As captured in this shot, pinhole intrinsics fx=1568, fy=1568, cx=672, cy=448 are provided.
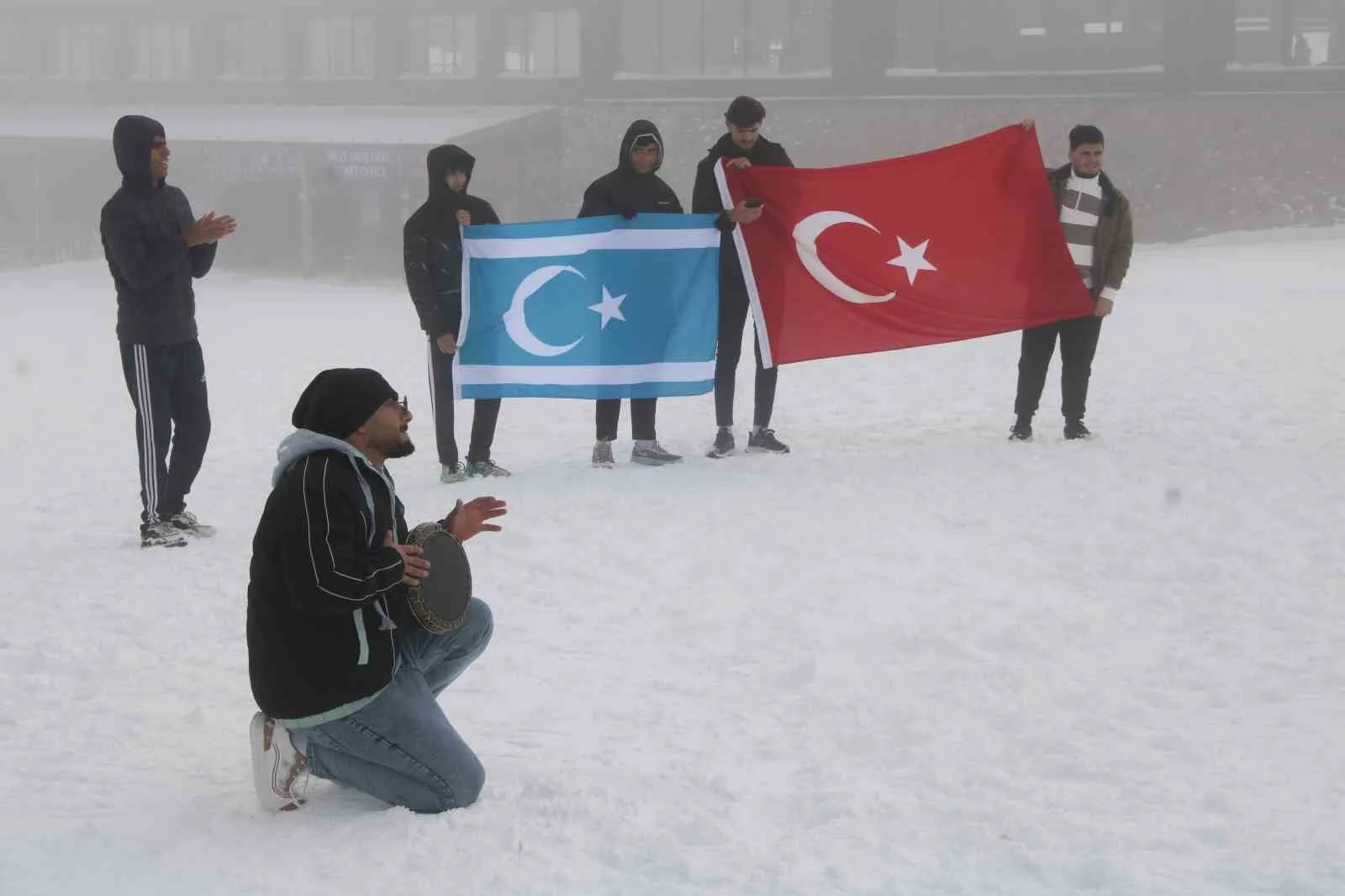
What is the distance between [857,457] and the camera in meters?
8.70

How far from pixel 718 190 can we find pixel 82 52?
3005 cm

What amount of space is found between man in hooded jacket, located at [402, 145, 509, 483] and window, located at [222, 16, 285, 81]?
25218 millimetres

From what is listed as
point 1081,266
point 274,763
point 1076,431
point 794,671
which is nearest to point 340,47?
point 1081,266

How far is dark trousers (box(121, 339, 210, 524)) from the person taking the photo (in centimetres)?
700

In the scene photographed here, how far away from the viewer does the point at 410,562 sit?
3785mm

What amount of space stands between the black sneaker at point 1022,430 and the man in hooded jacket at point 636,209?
1.91 metres

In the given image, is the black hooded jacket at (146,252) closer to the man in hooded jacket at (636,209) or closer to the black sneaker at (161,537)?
the black sneaker at (161,537)

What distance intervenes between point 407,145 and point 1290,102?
46.6 feet

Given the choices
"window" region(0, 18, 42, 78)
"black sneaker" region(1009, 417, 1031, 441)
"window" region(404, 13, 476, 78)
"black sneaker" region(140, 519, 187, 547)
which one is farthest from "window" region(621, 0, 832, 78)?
"black sneaker" region(140, 519, 187, 547)

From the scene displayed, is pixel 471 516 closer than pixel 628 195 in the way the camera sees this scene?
Yes

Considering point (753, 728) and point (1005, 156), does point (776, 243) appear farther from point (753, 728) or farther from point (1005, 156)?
point (753, 728)

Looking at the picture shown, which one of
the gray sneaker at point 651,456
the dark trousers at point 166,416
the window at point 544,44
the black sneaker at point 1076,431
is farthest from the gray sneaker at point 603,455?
the window at point 544,44

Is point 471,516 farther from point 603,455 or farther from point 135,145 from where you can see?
point 603,455

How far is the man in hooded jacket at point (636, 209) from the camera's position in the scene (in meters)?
8.43
